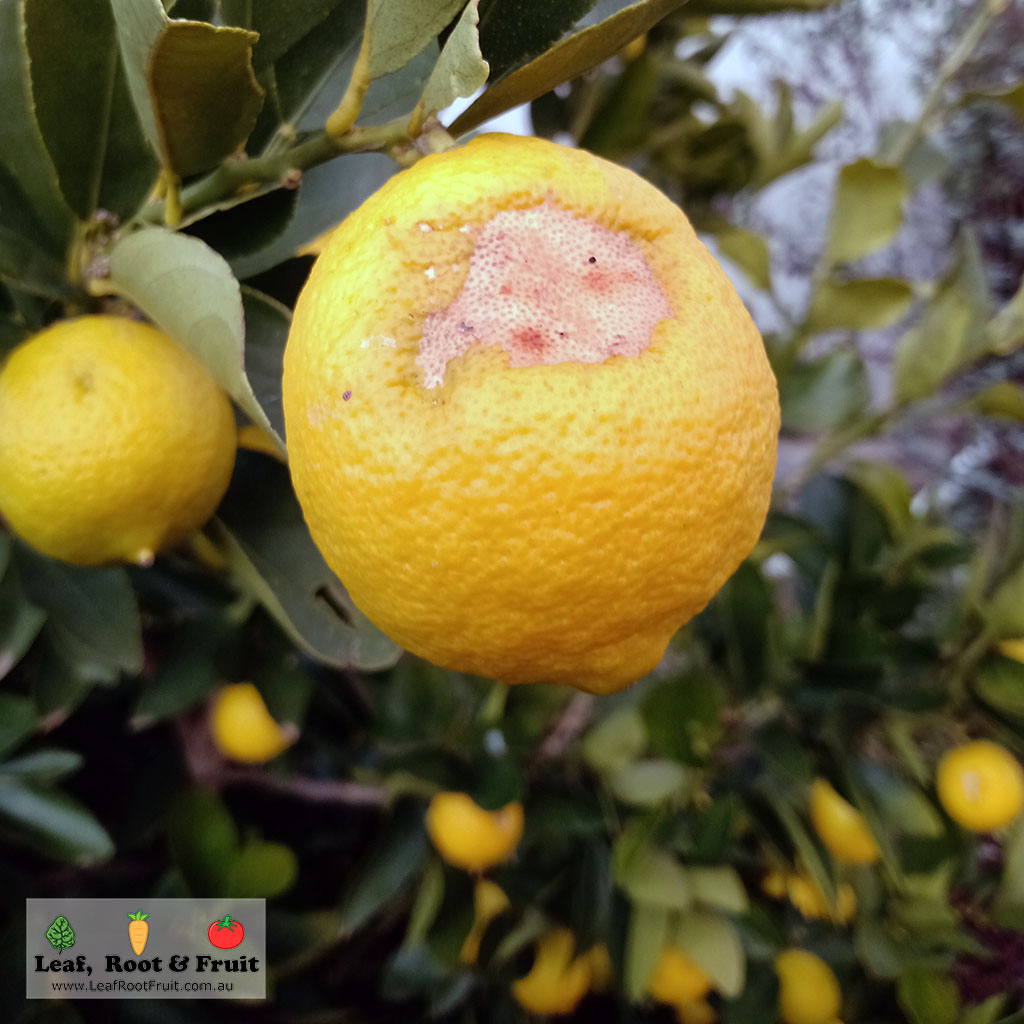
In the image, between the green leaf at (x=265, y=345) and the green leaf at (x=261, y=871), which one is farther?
the green leaf at (x=261, y=871)

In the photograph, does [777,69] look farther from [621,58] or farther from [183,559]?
[183,559]

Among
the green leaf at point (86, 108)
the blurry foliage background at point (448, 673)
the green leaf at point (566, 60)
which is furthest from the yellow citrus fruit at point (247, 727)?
the green leaf at point (566, 60)

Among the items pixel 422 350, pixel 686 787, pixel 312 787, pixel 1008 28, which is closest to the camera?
pixel 422 350

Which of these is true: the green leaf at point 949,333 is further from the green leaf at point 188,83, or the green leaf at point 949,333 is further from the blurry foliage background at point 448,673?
the green leaf at point 188,83

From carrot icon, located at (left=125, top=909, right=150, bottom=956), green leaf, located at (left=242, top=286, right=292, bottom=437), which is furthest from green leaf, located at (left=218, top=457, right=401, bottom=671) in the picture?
carrot icon, located at (left=125, top=909, right=150, bottom=956)

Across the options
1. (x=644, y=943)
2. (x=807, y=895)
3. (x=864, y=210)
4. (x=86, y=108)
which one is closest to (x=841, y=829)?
(x=807, y=895)

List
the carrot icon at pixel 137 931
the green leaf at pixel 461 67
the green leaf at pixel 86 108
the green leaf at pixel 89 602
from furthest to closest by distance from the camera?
the carrot icon at pixel 137 931 < the green leaf at pixel 89 602 < the green leaf at pixel 86 108 < the green leaf at pixel 461 67

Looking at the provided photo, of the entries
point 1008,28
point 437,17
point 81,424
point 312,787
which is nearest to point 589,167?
point 437,17

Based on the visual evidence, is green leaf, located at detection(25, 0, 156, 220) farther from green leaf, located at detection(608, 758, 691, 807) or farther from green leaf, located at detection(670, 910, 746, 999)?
green leaf, located at detection(670, 910, 746, 999)
